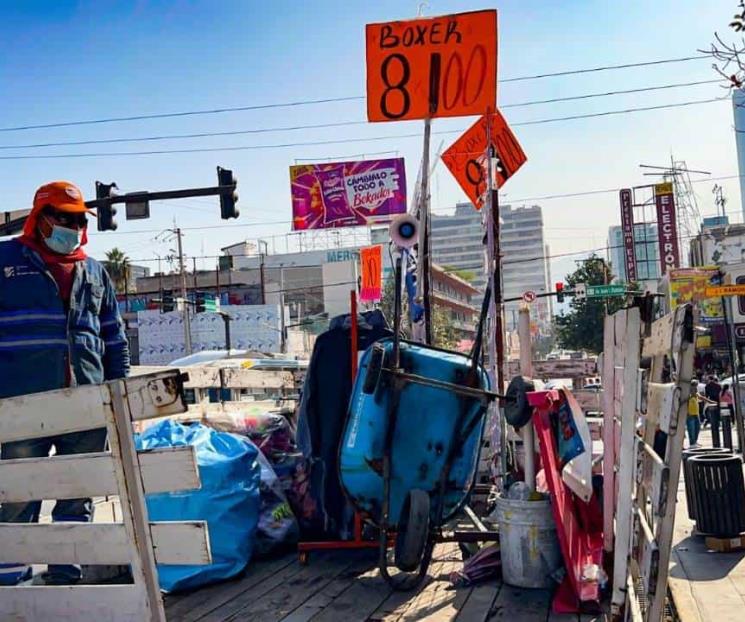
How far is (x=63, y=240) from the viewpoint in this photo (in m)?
3.73

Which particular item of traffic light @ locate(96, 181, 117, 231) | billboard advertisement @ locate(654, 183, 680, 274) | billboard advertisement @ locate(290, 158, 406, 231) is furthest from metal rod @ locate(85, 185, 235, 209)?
billboard advertisement @ locate(654, 183, 680, 274)

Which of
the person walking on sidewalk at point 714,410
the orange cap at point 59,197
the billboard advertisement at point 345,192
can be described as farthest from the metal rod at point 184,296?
the orange cap at point 59,197

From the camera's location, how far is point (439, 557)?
456cm

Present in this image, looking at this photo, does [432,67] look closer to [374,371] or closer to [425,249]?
[425,249]

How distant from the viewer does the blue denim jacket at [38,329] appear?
3557 mm

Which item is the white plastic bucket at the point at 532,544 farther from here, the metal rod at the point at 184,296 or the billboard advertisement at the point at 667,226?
the billboard advertisement at the point at 667,226

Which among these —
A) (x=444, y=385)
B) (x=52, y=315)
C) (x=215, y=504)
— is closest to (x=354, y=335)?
(x=444, y=385)

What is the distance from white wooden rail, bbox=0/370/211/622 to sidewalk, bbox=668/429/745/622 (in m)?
2.40

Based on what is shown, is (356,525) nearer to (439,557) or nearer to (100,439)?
(439,557)

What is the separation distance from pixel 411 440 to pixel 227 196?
12.3 metres

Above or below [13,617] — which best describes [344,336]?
above

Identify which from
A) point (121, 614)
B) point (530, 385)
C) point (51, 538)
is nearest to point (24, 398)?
point (51, 538)

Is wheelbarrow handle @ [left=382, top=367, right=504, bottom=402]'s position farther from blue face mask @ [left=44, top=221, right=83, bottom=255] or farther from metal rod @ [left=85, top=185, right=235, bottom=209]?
metal rod @ [left=85, top=185, right=235, bottom=209]

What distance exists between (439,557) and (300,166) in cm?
3129
